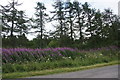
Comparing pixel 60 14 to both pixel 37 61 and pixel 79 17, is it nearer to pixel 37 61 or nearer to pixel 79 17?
pixel 79 17

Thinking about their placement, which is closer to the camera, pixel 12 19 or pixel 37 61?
pixel 37 61

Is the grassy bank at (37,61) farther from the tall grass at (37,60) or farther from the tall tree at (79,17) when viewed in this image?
the tall tree at (79,17)

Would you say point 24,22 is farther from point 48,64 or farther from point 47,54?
point 48,64

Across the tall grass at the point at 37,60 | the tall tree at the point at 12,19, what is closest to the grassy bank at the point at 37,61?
the tall grass at the point at 37,60

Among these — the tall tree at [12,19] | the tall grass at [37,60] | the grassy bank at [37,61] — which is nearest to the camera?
the grassy bank at [37,61]

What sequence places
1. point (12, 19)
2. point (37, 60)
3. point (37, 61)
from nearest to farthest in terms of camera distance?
point (37, 61)
point (37, 60)
point (12, 19)

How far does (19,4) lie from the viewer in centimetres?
2547

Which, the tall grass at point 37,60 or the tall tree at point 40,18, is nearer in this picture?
the tall grass at point 37,60

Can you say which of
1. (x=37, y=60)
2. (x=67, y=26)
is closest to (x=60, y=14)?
(x=67, y=26)

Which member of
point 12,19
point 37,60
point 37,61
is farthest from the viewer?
point 12,19

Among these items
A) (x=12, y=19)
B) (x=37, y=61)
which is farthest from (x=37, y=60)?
(x=12, y=19)

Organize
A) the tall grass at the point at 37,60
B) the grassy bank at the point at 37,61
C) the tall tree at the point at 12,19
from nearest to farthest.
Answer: the grassy bank at the point at 37,61 < the tall grass at the point at 37,60 < the tall tree at the point at 12,19

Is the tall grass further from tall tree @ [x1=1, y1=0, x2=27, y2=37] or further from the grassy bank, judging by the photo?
tall tree @ [x1=1, y1=0, x2=27, y2=37]

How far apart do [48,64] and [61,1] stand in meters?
23.3
